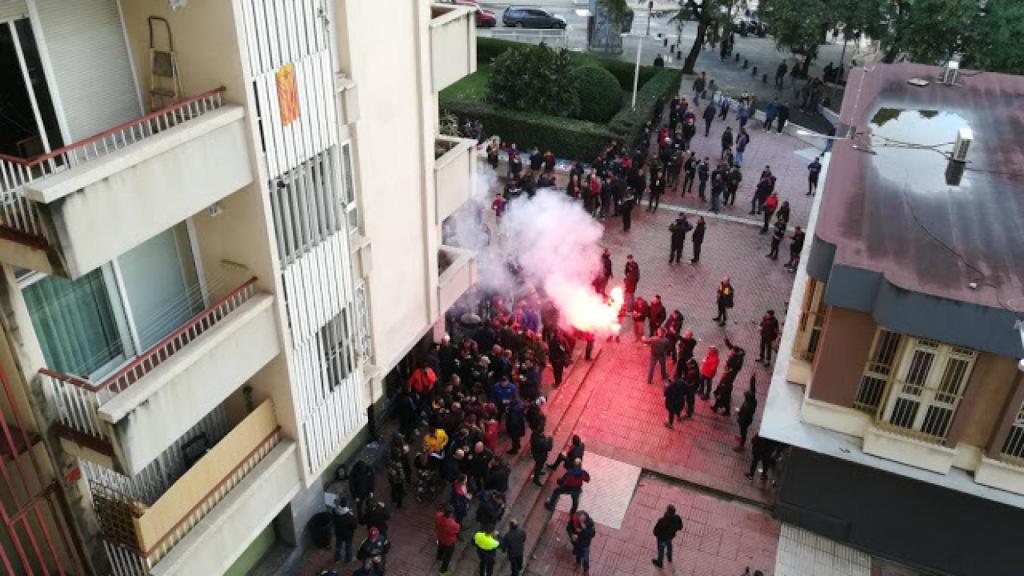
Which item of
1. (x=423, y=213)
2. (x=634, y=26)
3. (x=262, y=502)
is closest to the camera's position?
(x=262, y=502)

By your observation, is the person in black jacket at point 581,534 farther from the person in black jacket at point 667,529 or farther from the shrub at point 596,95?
the shrub at point 596,95

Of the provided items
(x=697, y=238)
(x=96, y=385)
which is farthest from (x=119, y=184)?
(x=697, y=238)

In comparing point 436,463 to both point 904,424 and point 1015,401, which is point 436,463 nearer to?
point 904,424

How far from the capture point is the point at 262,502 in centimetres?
1107

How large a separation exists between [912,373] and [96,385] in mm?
11055

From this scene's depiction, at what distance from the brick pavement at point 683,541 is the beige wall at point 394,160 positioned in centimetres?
428

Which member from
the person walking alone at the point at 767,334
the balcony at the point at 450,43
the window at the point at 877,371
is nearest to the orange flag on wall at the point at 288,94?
the balcony at the point at 450,43

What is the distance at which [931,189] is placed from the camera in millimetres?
15539

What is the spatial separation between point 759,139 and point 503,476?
20121 millimetres

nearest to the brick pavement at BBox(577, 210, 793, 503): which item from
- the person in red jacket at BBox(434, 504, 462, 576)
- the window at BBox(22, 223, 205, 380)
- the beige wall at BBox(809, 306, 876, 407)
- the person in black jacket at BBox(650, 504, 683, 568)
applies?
the person in black jacket at BBox(650, 504, 683, 568)

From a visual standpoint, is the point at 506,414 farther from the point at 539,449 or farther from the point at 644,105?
the point at 644,105

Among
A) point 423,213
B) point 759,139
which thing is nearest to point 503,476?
point 423,213

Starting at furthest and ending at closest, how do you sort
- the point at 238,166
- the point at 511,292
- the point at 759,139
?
the point at 759,139 → the point at 511,292 → the point at 238,166

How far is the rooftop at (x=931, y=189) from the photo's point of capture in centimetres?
1270
